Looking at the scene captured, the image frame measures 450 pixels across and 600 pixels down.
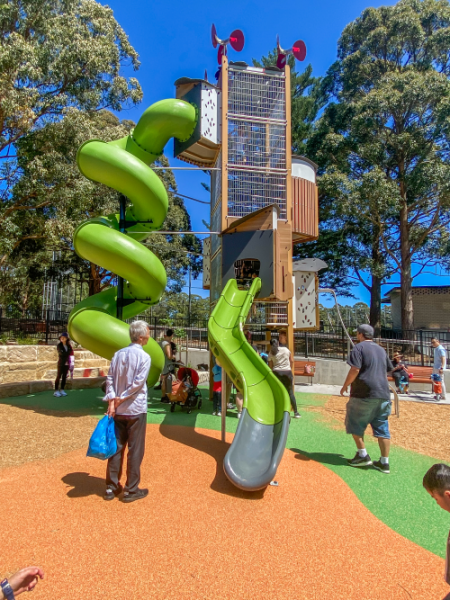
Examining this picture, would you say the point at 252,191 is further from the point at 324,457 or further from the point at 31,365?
the point at 31,365

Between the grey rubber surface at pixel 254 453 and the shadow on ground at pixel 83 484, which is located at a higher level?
the grey rubber surface at pixel 254 453

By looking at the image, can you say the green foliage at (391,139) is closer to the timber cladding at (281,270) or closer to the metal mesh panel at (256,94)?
the metal mesh panel at (256,94)

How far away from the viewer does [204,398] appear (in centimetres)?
1030

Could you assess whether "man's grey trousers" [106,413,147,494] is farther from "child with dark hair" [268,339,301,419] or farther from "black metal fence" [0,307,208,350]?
"black metal fence" [0,307,208,350]

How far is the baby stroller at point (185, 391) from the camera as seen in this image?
8070 mm

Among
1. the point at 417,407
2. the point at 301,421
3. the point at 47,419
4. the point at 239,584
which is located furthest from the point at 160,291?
the point at 417,407

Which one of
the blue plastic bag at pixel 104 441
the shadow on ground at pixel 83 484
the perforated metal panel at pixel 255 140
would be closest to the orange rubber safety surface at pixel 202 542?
the shadow on ground at pixel 83 484

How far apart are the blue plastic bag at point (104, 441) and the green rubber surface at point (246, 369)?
1.93m

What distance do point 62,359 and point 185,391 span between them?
4.02m

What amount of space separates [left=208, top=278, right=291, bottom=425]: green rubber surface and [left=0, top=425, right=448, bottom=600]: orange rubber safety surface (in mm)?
939

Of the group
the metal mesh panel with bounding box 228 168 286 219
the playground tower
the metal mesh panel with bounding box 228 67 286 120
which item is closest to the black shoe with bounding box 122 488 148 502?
the playground tower

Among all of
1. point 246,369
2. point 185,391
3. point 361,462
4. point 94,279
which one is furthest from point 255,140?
point 94,279

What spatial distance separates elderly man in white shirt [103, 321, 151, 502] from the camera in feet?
13.1

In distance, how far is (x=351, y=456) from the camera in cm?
582
